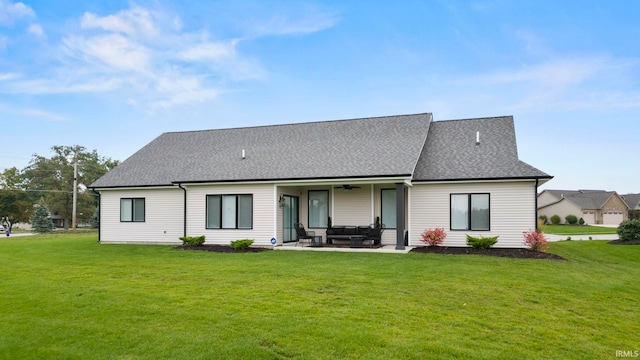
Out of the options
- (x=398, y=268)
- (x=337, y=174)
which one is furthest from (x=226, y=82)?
(x=398, y=268)

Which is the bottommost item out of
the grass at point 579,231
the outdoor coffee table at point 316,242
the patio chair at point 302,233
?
the grass at point 579,231

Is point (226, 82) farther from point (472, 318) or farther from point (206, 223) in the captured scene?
point (472, 318)

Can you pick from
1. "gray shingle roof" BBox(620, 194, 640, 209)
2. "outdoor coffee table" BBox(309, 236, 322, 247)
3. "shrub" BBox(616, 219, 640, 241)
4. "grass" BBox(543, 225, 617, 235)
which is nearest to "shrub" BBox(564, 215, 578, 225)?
"grass" BBox(543, 225, 617, 235)

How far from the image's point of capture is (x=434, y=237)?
14.4 m

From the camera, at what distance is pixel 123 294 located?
760cm

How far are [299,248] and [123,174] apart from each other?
9993 millimetres

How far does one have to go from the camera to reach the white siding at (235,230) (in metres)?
15.6

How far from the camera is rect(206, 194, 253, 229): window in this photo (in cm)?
1606

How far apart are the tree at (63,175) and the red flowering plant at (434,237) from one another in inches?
2039

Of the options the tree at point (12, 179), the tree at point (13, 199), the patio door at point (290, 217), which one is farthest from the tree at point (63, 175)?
the patio door at point (290, 217)

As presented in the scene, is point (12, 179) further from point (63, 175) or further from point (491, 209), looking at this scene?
point (491, 209)

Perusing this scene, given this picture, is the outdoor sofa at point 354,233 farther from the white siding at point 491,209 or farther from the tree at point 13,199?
the tree at point 13,199

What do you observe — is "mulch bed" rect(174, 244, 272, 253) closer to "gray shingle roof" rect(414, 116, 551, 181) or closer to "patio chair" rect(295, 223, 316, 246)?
"patio chair" rect(295, 223, 316, 246)

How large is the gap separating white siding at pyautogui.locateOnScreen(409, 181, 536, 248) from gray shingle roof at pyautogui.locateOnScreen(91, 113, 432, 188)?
1.67 metres
